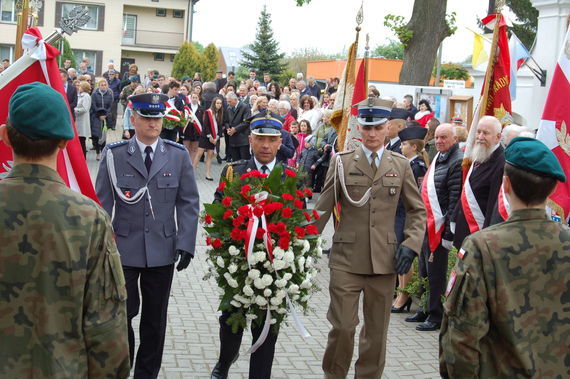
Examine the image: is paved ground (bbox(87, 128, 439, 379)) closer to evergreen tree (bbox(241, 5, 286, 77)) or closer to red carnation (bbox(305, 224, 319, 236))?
red carnation (bbox(305, 224, 319, 236))

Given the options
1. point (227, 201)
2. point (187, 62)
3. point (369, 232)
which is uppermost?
point (187, 62)

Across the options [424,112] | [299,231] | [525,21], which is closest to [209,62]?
[525,21]

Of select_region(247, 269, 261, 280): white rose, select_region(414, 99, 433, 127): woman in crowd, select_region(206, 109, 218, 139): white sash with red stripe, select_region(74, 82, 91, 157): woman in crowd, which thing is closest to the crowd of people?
select_region(247, 269, 261, 280): white rose

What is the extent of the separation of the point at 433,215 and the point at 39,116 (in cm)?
568

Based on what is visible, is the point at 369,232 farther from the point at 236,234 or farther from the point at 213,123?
the point at 213,123

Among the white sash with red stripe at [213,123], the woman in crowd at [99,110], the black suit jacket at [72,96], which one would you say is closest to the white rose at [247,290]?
the white sash with red stripe at [213,123]

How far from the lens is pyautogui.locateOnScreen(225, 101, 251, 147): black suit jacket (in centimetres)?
1813

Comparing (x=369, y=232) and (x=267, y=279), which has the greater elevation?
(x=369, y=232)

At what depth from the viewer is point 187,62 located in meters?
48.0

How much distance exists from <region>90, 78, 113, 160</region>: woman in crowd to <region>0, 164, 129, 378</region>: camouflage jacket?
17150 millimetres

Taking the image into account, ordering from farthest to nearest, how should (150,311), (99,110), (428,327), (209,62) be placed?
(209,62), (99,110), (428,327), (150,311)

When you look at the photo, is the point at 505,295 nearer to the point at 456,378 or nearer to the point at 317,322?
the point at 456,378

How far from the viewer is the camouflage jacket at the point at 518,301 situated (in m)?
3.50

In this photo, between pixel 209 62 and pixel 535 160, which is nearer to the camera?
pixel 535 160
